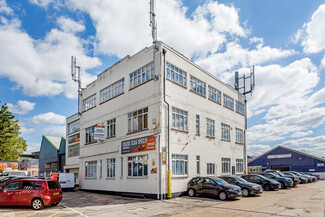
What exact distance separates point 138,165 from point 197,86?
27.3ft

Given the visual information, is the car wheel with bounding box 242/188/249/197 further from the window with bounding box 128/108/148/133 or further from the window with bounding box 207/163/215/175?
the window with bounding box 128/108/148/133

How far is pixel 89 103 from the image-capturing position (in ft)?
98.9

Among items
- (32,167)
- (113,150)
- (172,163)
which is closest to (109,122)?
(113,150)

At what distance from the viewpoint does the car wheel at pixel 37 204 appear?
1471 centimetres

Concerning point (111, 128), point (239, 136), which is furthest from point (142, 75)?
point (239, 136)

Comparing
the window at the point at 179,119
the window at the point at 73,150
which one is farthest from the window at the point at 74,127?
the window at the point at 179,119

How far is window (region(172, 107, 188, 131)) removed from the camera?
20.8 m

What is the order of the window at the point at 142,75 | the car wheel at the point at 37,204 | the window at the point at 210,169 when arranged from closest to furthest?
the car wheel at the point at 37,204 < the window at the point at 142,75 < the window at the point at 210,169

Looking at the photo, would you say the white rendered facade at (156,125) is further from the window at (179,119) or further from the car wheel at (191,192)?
the car wheel at (191,192)

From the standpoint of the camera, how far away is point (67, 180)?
1122 inches

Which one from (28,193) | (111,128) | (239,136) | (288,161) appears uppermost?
(111,128)

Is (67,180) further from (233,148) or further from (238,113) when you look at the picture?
(238,113)

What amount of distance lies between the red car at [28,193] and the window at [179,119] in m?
9.40

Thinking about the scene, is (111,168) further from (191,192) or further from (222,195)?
(222,195)
